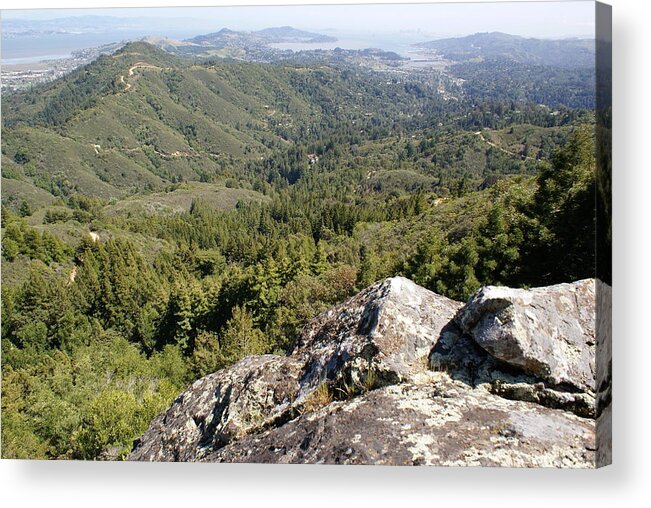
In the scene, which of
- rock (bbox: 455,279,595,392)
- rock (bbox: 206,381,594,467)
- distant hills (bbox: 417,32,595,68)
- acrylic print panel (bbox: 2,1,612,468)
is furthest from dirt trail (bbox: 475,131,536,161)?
rock (bbox: 206,381,594,467)

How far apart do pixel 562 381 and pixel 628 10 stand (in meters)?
4.11

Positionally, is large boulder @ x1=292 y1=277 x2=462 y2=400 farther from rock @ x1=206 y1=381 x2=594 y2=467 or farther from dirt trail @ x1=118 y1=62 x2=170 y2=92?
dirt trail @ x1=118 y1=62 x2=170 y2=92

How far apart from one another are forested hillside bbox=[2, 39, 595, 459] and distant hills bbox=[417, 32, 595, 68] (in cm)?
71

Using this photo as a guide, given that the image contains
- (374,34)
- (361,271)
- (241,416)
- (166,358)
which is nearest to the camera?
(241,416)

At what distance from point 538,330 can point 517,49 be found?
453 cm

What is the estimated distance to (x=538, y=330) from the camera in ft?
16.6

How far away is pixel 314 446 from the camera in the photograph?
527 centimetres

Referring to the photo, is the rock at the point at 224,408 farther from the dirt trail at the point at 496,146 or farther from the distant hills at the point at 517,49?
the dirt trail at the point at 496,146

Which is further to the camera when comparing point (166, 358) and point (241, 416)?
point (166, 358)

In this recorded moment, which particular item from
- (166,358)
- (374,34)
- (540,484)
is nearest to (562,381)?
(540,484)

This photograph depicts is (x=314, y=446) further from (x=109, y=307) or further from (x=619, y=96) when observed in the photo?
(x=109, y=307)

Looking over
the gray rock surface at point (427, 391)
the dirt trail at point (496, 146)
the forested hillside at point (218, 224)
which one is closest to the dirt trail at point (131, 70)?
the forested hillside at point (218, 224)

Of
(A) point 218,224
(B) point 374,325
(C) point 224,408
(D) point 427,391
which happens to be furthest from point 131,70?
(D) point 427,391

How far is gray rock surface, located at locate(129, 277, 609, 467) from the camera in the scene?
197 inches
